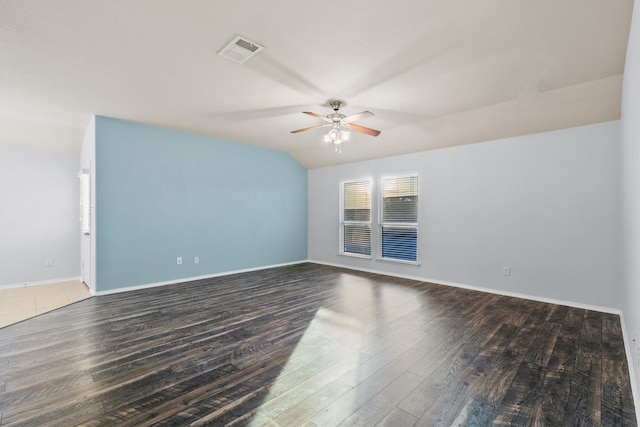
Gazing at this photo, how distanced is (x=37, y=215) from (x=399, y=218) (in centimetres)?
663

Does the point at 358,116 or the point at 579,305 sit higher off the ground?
the point at 358,116

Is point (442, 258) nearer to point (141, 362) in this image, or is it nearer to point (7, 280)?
point (141, 362)

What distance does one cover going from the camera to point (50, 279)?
5.23 m

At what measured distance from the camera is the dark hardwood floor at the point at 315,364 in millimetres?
1833

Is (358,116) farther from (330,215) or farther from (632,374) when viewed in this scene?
(330,215)

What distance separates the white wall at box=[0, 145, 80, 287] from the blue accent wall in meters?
1.62

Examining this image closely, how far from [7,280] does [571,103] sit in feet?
28.6

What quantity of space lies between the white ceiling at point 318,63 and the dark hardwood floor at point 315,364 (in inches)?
105

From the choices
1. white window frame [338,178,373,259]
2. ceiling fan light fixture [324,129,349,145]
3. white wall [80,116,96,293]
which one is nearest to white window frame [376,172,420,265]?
white window frame [338,178,373,259]

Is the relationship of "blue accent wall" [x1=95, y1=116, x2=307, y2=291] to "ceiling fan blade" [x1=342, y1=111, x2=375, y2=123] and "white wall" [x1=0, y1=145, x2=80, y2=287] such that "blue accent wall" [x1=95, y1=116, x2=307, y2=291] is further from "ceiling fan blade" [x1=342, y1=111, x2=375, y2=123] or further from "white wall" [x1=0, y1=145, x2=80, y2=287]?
"ceiling fan blade" [x1=342, y1=111, x2=375, y2=123]

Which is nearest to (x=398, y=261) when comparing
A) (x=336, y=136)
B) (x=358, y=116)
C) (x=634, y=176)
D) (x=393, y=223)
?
(x=393, y=223)

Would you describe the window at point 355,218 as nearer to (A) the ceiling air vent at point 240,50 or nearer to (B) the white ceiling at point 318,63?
(B) the white ceiling at point 318,63

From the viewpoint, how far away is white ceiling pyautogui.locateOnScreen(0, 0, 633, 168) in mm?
2086

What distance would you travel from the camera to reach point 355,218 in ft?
22.1
